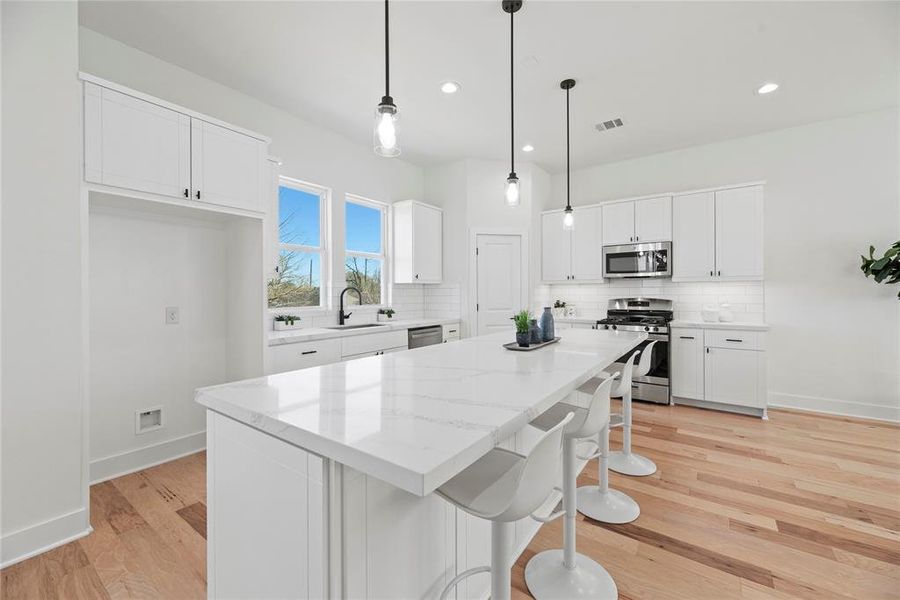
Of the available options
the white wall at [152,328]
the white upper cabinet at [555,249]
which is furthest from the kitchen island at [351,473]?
the white upper cabinet at [555,249]

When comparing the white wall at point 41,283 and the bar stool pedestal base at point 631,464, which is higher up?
the white wall at point 41,283

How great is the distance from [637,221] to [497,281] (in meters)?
1.84

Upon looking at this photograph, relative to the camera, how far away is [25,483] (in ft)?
6.07

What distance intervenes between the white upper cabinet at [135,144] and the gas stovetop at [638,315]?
4368 mm

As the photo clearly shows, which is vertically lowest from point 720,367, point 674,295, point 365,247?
point 720,367

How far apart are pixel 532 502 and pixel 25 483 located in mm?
2422

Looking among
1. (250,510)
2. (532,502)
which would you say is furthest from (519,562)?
(250,510)

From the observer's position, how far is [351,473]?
935mm

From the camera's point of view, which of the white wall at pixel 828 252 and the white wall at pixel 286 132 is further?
the white wall at pixel 828 252

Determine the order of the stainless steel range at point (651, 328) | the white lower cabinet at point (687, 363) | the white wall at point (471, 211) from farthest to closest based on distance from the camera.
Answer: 1. the white wall at point (471, 211)
2. the stainless steel range at point (651, 328)
3. the white lower cabinet at point (687, 363)

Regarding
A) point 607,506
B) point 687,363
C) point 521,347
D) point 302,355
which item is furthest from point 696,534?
point 302,355

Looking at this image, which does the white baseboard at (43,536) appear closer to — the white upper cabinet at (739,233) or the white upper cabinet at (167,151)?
the white upper cabinet at (167,151)

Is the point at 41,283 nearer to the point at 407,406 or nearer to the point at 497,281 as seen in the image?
the point at 407,406

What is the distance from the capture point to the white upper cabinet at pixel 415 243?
4.73 metres
